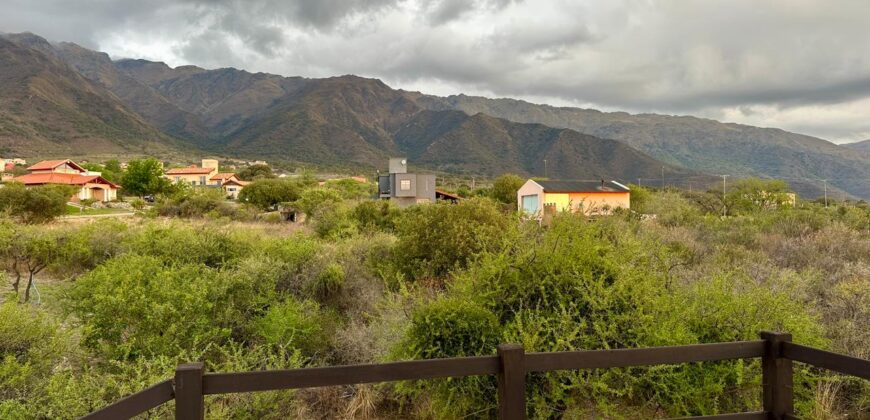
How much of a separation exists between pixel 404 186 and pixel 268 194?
1652cm

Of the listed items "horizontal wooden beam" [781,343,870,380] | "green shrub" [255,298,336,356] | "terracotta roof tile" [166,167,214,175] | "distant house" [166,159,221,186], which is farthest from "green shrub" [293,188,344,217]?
"terracotta roof tile" [166,167,214,175]

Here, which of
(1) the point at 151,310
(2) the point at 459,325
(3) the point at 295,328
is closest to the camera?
(2) the point at 459,325

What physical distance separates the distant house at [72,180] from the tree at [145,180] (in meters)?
2.63

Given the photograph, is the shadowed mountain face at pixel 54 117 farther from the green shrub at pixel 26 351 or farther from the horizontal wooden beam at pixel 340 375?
the horizontal wooden beam at pixel 340 375

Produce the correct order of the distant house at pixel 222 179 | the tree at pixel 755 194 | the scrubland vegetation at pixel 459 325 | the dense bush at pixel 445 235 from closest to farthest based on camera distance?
the scrubland vegetation at pixel 459 325
the dense bush at pixel 445 235
the tree at pixel 755 194
the distant house at pixel 222 179

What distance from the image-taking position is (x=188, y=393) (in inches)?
114

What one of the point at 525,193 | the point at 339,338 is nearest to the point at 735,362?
the point at 339,338

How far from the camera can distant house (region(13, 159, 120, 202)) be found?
6128cm

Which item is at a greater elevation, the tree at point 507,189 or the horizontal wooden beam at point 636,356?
the tree at point 507,189

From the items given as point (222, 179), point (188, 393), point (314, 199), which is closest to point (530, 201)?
point (314, 199)

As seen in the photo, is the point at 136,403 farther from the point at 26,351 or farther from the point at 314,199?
the point at 314,199

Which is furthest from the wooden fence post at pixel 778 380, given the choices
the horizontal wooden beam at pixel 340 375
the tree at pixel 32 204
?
the tree at pixel 32 204

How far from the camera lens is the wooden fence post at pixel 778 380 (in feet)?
12.1

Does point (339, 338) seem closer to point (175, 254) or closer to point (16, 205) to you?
point (175, 254)
